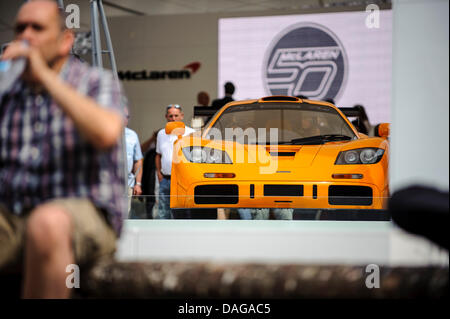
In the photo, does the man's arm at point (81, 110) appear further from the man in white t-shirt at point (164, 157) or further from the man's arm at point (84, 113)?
the man in white t-shirt at point (164, 157)

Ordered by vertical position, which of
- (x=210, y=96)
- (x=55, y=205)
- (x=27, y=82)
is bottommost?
(x=55, y=205)

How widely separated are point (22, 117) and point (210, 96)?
315cm

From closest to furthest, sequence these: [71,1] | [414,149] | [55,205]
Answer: [55,205], [414,149], [71,1]

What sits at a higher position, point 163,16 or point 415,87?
point 163,16

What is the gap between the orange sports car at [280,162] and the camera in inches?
111

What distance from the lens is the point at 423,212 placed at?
1134 mm

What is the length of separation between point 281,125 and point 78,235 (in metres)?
2.26

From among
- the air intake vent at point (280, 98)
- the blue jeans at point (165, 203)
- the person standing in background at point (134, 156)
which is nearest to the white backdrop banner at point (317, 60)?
the air intake vent at point (280, 98)

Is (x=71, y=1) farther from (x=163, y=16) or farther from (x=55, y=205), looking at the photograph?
(x=163, y=16)

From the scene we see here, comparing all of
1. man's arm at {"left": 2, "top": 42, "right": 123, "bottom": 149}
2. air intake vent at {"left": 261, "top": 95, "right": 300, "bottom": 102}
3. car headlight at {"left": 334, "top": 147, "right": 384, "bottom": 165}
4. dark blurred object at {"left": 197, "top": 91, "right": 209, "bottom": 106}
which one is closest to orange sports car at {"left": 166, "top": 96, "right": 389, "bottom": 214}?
car headlight at {"left": 334, "top": 147, "right": 384, "bottom": 165}

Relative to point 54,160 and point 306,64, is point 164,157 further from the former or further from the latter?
point 54,160

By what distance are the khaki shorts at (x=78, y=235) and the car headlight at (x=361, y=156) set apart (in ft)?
6.83

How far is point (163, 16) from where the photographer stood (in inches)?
208

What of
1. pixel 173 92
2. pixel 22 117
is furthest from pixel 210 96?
pixel 22 117
